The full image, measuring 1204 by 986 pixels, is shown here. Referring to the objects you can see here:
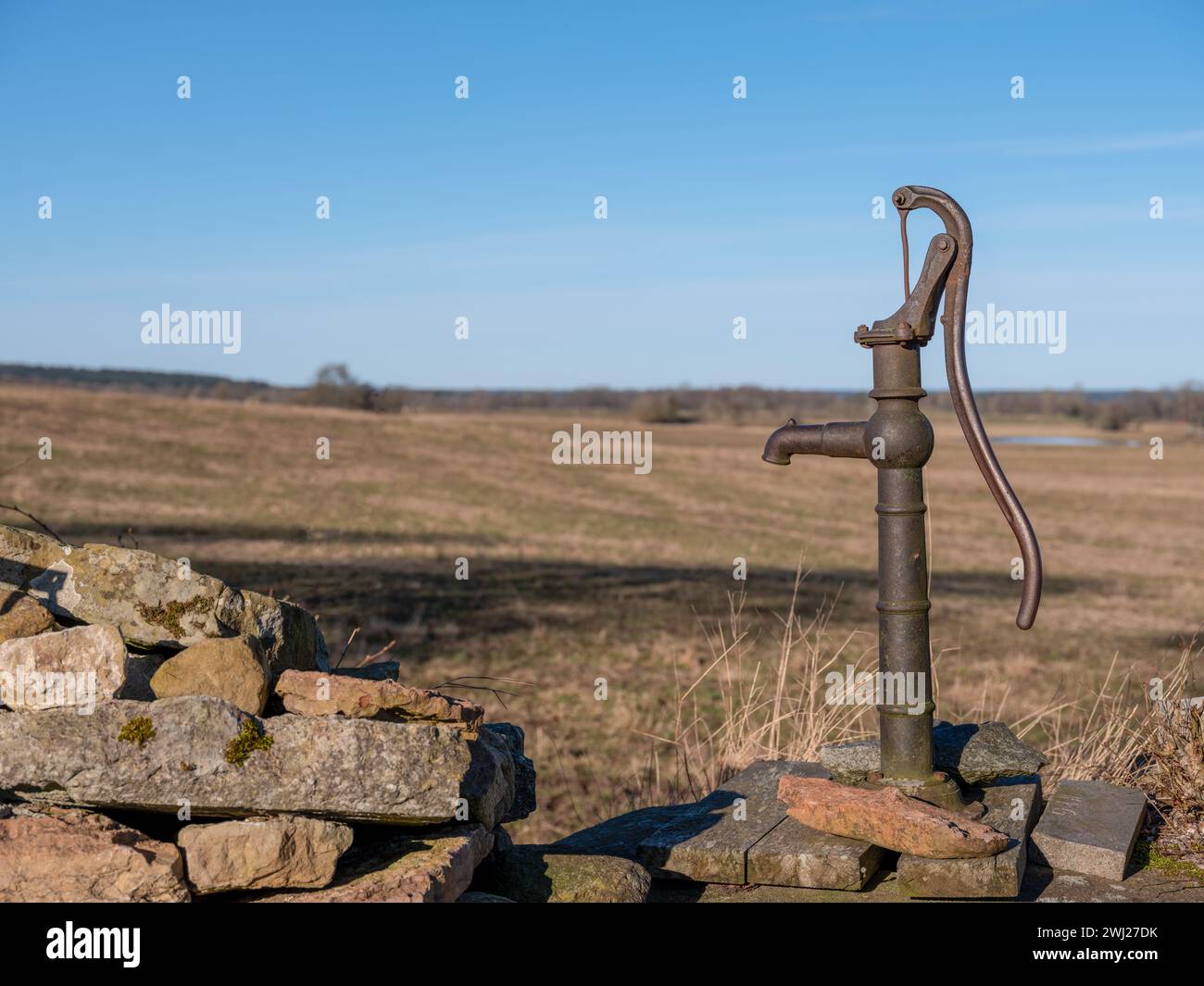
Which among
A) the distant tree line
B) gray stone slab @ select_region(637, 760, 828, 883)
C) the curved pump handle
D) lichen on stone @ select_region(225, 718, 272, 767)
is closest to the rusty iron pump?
the curved pump handle

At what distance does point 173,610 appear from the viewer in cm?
348

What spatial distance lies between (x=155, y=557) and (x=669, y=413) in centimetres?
7780

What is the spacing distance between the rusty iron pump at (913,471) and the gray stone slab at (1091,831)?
0.31 meters

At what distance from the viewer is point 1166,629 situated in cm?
1791

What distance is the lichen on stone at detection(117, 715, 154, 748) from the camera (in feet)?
9.55

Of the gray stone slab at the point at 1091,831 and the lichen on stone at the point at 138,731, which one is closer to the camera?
the lichen on stone at the point at 138,731

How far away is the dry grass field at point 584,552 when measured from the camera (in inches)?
459

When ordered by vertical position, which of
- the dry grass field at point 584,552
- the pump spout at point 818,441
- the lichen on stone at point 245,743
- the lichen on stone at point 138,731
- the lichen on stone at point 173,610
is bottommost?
the dry grass field at point 584,552

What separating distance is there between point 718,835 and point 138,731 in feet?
6.14

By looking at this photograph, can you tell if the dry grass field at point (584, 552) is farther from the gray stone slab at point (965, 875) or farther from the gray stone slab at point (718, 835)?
the gray stone slab at point (965, 875)

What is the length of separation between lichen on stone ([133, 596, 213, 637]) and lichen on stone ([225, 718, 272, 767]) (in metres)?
0.62

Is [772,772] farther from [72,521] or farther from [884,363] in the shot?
[72,521]

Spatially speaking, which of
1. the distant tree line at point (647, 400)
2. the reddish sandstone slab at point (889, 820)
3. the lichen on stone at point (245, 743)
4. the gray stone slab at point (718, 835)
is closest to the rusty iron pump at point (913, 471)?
the reddish sandstone slab at point (889, 820)

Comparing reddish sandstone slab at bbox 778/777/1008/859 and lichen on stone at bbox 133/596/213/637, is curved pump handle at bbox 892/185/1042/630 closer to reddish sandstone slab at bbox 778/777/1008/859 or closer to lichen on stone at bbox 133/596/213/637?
reddish sandstone slab at bbox 778/777/1008/859
